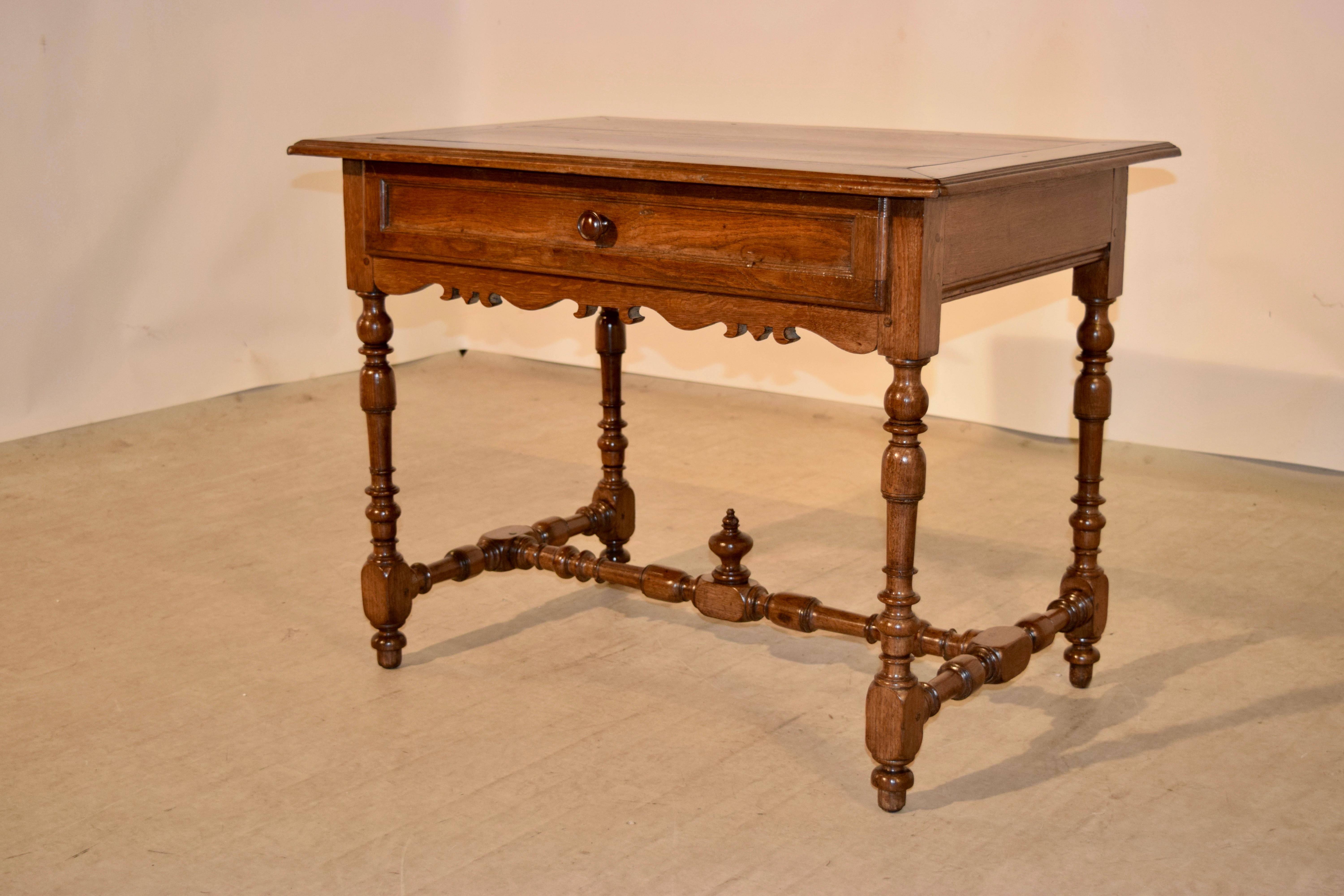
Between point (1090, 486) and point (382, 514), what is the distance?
1.42m

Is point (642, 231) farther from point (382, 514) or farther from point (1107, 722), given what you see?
point (1107, 722)

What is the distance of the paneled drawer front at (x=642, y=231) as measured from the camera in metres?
2.26

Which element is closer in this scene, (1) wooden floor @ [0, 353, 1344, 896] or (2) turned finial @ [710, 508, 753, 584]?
(1) wooden floor @ [0, 353, 1344, 896]

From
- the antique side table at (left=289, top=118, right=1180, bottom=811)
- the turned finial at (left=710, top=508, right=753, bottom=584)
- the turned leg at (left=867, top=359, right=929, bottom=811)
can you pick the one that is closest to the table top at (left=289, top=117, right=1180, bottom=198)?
the antique side table at (left=289, top=118, right=1180, bottom=811)

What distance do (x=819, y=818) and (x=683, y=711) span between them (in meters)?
0.48

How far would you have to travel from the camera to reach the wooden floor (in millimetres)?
2285

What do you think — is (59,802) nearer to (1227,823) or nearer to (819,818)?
(819,818)

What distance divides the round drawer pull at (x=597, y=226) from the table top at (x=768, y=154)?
0.08 meters

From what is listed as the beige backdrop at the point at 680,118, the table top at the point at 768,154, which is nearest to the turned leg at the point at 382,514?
the table top at the point at 768,154

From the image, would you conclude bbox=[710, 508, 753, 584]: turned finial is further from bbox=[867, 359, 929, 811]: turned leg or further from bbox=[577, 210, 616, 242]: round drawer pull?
bbox=[577, 210, 616, 242]: round drawer pull

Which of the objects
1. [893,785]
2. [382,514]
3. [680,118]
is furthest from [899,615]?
[680,118]

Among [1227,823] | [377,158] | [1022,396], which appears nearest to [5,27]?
[377,158]

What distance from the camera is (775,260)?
7.65 ft

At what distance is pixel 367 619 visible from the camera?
315 cm
